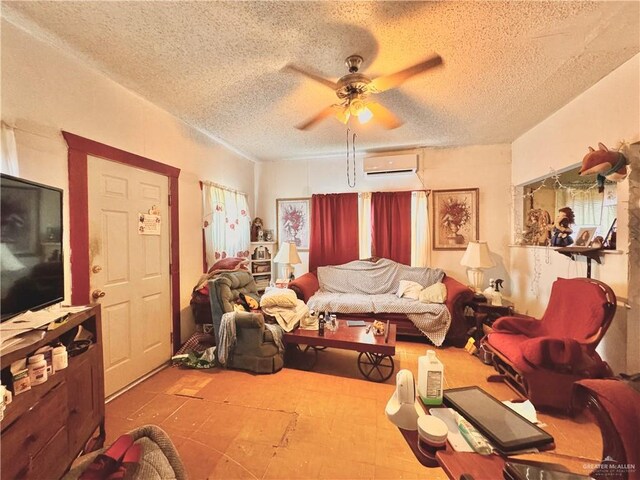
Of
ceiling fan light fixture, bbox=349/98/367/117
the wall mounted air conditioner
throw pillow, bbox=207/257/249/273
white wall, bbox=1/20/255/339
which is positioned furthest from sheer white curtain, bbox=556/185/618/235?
white wall, bbox=1/20/255/339

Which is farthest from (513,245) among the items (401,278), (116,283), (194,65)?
(116,283)

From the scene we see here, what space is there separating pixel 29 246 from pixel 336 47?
211 cm

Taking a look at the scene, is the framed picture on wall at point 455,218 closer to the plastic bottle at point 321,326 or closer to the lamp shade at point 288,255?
the lamp shade at point 288,255

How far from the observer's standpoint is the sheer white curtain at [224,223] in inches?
135

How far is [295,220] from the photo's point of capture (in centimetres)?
462

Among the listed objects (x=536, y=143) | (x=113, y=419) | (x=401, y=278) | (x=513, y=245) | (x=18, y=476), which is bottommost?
(x=113, y=419)

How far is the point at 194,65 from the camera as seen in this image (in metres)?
2.02

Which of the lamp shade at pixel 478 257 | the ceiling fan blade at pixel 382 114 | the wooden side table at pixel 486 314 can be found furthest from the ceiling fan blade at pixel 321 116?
the wooden side table at pixel 486 314

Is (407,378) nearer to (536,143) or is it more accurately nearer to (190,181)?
(190,181)

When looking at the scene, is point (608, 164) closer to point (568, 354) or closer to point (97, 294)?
point (568, 354)

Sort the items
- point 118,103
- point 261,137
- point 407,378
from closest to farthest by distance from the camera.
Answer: point 407,378
point 118,103
point 261,137

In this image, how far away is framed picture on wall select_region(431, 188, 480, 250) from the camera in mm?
3973

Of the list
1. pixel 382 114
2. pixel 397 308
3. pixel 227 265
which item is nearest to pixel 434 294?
pixel 397 308

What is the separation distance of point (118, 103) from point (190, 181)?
1.02 m
